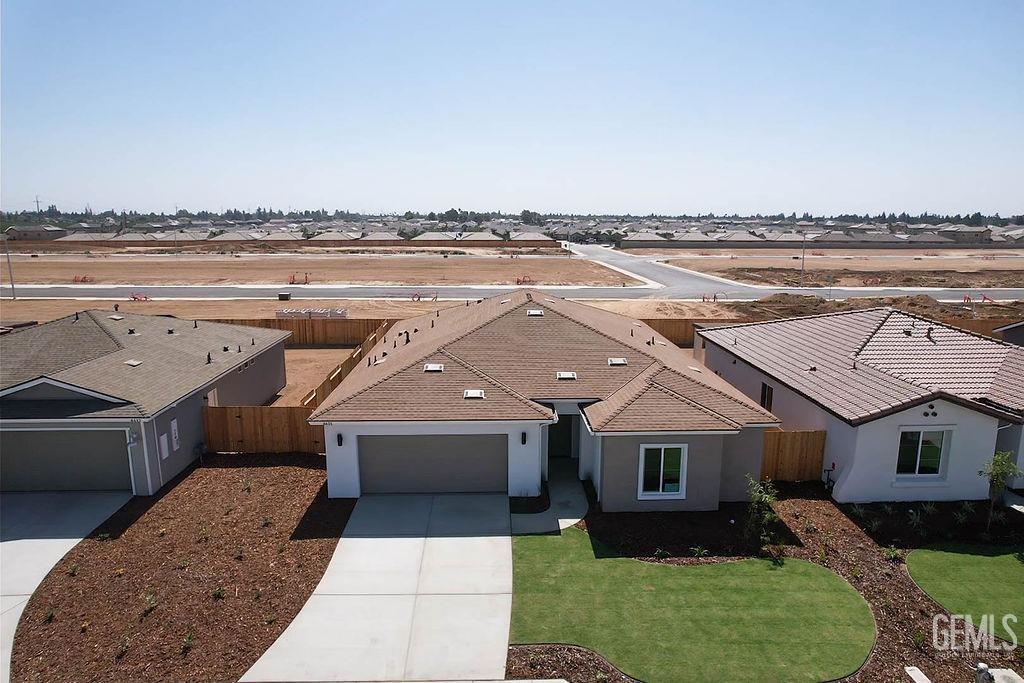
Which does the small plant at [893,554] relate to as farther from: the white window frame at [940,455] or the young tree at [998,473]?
the white window frame at [940,455]

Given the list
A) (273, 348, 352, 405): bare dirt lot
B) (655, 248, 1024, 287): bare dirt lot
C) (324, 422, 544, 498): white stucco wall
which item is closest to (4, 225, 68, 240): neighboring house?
(655, 248, 1024, 287): bare dirt lot

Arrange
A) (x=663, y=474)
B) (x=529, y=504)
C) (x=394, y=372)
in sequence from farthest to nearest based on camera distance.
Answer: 1. (x=394, y=372)
2. (x=529, y=504)
3. (x=663, y=474)

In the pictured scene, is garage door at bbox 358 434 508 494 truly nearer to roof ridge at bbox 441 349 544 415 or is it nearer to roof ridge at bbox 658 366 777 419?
roof ridge at bbox 441 349 544 415

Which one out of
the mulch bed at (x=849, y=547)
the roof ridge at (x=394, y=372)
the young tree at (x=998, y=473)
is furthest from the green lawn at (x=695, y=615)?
the roof ridge at (x=394, y=372)

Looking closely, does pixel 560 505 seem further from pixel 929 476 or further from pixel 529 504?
pixel 929 476

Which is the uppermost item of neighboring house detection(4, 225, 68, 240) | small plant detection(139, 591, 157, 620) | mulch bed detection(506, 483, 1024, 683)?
neighboring house detection(4, 225, 68, 240)

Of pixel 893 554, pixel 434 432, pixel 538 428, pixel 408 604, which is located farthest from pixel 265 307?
pixel 893 554
